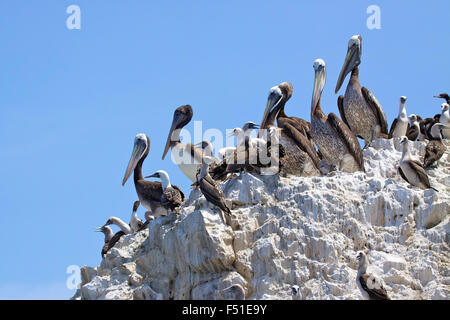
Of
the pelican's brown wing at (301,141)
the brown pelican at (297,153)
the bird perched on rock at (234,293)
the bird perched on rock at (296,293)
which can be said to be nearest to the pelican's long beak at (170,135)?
the brown pelican at (297,153)

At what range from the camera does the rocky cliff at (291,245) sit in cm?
1784

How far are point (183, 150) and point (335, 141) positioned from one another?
10.9ft

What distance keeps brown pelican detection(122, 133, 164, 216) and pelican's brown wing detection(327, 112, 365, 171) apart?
341 cm

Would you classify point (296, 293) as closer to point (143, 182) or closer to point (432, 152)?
point (432, 152)

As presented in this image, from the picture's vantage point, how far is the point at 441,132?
2373cm

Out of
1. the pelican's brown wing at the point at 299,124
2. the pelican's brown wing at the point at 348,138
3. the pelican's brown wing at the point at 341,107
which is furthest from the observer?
the pelican's brown wing at the point at 341,107

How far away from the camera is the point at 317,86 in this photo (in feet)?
74.0

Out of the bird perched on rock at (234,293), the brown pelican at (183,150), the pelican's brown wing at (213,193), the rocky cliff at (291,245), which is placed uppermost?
the brown pelican at (183,150)

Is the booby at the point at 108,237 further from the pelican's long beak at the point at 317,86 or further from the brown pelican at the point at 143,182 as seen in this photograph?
the pelican's long beak at the point at 317,86

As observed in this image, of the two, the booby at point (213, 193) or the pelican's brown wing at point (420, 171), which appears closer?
the booby at point (213, 193)

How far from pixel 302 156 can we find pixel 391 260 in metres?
2.91

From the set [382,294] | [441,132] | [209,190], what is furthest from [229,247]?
[441,132]

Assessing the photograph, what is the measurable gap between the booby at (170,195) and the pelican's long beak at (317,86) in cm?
309

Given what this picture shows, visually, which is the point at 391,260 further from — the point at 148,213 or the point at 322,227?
the point at 148,213
